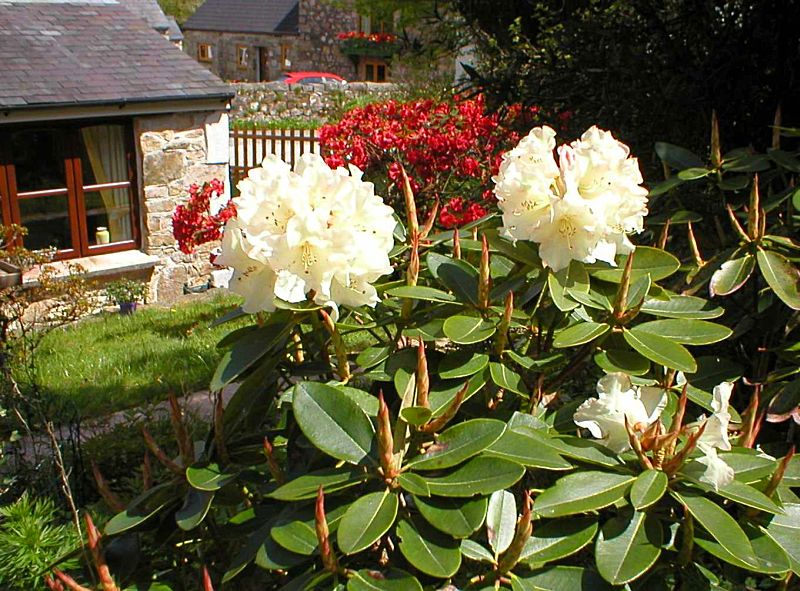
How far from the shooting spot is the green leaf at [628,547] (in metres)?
1.28

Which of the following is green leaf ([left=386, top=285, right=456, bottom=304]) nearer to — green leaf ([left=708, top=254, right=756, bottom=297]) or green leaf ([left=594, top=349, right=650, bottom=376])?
green leaf ([left=594, top=349, right=650, bottom=376])

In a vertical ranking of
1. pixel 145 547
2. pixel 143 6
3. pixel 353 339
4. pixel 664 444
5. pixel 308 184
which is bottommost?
pixel 353 339

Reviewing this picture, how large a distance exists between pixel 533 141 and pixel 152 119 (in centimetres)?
812

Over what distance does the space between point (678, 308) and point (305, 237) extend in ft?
2.65

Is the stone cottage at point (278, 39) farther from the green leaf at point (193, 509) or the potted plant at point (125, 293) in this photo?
the green leaf at point (193, 509)

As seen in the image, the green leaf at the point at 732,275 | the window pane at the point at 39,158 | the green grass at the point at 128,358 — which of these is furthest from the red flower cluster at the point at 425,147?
the green leaf at the point at 732,275

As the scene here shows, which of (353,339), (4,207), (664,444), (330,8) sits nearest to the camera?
(664,444)

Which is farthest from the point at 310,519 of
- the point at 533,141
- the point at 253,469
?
the point at 533,141

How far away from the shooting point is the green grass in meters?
5.61

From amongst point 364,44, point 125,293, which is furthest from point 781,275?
point 364,44

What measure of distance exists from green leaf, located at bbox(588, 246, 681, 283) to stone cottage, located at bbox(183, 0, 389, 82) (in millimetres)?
28976

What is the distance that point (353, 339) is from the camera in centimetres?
607

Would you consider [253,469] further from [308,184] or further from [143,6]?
[143,6]

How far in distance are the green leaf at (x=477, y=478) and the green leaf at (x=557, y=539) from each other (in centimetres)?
15
